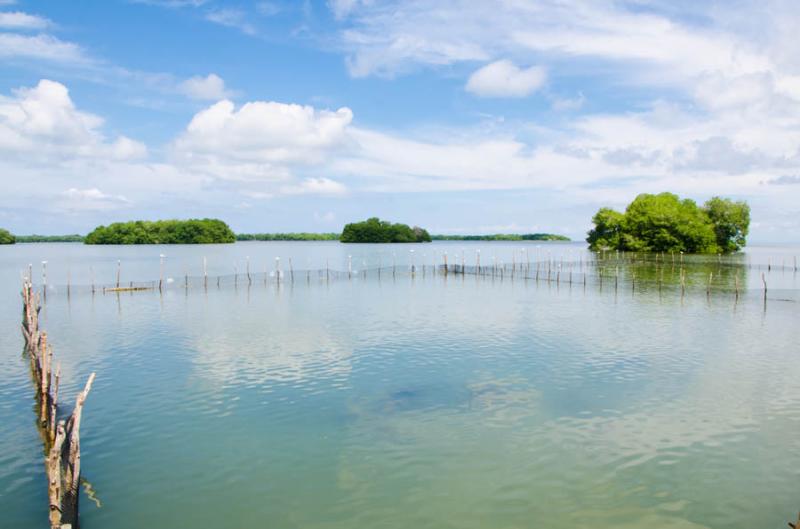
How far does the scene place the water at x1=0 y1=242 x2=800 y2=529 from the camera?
13.0m

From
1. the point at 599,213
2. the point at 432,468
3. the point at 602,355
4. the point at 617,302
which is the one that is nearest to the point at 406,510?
the point at 432,468

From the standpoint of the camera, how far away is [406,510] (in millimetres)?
12859

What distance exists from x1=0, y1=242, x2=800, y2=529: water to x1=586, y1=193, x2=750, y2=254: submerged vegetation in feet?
276

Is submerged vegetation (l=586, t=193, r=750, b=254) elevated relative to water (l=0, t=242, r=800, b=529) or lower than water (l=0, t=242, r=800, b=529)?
elevated

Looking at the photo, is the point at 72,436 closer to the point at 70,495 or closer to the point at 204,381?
the point at 70,495

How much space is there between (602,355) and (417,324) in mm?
12931

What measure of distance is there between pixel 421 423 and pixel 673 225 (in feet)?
371

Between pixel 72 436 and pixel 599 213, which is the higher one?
pixel 599 213

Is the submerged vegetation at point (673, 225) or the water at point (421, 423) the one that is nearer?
the water at point (421, 423)

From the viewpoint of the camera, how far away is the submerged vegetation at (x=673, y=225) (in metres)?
115

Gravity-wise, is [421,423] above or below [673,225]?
below

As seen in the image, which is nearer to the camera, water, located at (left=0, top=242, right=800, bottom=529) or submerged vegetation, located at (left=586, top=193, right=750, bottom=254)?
water, located at (left=0, top=242, right=800, bottom=529)

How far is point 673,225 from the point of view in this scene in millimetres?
114938

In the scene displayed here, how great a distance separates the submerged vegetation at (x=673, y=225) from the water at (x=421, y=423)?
276 ft
